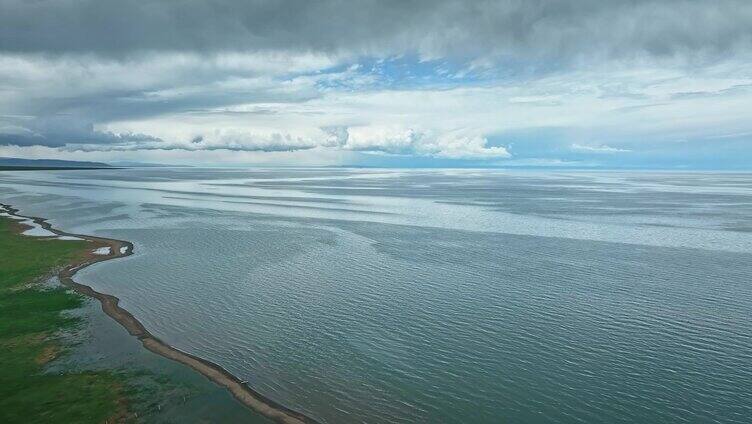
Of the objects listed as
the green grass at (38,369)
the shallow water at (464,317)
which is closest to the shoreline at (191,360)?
the shallow water at (464,317)

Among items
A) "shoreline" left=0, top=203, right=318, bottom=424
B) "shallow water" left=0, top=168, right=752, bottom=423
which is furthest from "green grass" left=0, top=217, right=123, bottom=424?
"shallow water" left=0, top=168, right=752, bottom=423

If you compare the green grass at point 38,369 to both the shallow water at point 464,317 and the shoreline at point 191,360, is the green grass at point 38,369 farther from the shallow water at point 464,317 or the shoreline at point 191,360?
the shallow water at point 464,317

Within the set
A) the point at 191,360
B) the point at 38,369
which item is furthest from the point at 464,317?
the point at 38,369

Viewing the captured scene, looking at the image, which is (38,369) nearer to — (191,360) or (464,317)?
(191,360)

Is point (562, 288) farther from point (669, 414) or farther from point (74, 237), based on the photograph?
point (74, 237)

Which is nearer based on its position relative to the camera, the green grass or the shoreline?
the green grass

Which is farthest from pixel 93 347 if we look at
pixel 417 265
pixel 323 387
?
pixel 417 265

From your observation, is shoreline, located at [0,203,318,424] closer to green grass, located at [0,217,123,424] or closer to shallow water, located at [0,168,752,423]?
shallow water, located at [0,168,752,423]
